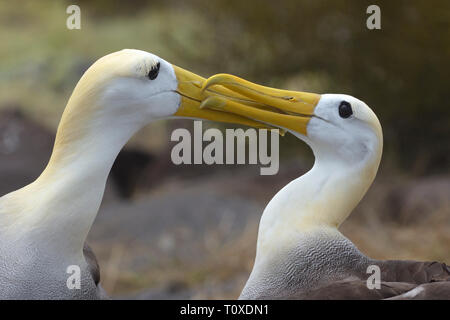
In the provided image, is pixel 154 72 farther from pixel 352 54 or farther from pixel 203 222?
pixel 352 54

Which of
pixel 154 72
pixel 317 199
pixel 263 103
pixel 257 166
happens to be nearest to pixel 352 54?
pixel 257 166

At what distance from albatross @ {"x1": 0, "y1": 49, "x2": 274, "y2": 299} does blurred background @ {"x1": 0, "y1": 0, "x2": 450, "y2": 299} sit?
121 inches

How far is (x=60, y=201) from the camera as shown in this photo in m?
3.19

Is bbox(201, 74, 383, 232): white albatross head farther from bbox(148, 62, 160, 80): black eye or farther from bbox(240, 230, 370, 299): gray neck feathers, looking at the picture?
bbox(148, 62, 160, 80): black eye

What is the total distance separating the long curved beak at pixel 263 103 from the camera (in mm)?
3582

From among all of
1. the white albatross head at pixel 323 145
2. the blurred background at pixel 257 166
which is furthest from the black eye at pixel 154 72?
the blurred background at pixel 257 166

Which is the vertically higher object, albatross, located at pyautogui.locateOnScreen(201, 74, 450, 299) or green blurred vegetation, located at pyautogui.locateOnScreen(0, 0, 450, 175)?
green blurred vegetation, located at pyautogui.locateOnScreen(0, 0, 450, 175)

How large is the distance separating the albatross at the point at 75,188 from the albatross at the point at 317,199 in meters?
0.38

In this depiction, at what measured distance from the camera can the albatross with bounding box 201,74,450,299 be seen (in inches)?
134

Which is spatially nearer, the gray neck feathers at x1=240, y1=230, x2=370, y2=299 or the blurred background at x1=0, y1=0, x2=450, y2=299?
the gray neck feathers at x1=240, y1=230, x2=370, y2=299

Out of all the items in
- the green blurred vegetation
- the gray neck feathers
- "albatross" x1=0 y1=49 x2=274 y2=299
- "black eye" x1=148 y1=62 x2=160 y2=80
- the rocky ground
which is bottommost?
the rocky ground

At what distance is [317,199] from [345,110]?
424 millimetres

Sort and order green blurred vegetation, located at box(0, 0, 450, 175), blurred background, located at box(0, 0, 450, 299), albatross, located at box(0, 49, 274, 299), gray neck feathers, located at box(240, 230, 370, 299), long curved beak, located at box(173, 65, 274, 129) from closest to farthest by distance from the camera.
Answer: albatross, located at box(0, 49, 274, 299), gray neck feathers, located at box(240, 230, 370, 299), long curved beak, located at box(173, 65, 274, 129), blurred background, located at box(0, 0, 450, 299), green blurred vegetation, located at box(0, 0, 450, 175)

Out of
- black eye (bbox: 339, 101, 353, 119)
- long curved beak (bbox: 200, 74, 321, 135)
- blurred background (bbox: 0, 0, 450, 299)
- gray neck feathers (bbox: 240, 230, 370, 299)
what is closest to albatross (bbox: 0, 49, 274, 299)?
long curved beak (bbox: 200, 74, 321, 135)
